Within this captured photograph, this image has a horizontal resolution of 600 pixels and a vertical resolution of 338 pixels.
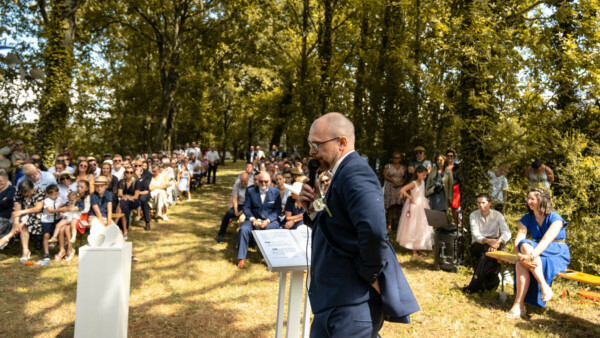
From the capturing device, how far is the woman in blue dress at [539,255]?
521 cm

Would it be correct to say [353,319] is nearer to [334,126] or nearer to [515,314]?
[334,126]

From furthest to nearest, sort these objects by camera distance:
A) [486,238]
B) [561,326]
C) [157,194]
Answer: [157,194]
[486,238]
[561,326]

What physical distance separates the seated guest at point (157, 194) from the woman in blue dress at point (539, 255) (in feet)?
29.0

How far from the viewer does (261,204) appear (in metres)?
8.41

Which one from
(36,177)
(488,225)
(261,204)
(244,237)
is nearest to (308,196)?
(488,225)

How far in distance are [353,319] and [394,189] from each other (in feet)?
27.3

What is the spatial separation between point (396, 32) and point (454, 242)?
8080 mm

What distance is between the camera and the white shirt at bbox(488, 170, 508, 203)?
7.81 metres

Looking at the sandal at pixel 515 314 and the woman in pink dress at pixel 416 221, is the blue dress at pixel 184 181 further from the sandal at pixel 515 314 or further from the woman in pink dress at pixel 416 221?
the sandal at pixel 515 314

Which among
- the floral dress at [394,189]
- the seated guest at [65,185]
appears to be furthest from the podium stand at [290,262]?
the floral dress at [394,189]

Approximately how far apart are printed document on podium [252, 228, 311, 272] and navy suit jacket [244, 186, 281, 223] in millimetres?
4190

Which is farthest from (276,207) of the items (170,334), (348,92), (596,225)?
(348,92)

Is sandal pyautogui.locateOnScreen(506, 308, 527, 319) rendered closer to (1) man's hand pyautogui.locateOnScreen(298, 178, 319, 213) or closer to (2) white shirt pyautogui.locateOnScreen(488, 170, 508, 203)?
(2) white shirt pyautogui.locateOnScreen(488, 170, 508, 203)

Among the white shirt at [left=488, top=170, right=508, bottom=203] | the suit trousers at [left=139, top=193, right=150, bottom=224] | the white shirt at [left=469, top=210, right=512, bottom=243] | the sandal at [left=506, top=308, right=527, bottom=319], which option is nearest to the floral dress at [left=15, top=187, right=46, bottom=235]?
the suit trousers at [left=139, top=193, right=150, bottom=224]
